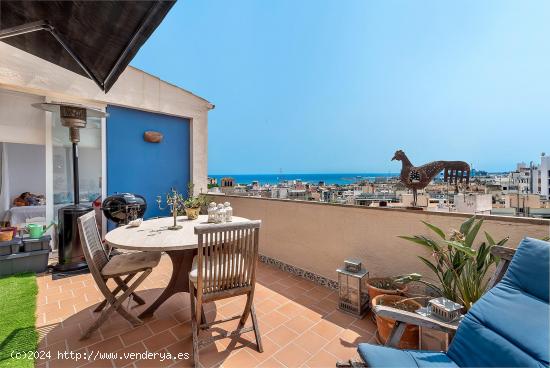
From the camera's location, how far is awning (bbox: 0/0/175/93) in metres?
1.66

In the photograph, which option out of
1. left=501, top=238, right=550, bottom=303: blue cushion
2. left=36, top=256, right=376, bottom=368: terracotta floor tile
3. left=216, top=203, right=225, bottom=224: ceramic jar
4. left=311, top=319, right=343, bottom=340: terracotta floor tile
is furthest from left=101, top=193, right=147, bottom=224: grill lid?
left=501, top=238, right=550, bottom=303: blue cushion

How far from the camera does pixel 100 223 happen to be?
435cm

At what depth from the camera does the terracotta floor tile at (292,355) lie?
184 cm

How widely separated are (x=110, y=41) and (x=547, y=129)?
759 cm

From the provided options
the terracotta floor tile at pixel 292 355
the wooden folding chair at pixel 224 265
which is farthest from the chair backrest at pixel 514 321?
the wooden folding chair at pixel 224 265

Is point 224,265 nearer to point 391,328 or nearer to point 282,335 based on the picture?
point 282,335

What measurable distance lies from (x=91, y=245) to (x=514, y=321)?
329cm

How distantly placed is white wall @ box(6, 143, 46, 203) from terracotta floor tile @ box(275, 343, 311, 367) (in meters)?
7.74

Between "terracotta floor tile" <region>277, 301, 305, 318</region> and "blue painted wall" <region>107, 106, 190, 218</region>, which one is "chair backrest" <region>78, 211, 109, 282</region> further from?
"blue painted wall" <region>107, 106, 190, 218</region>

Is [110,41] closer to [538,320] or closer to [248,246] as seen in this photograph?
[248,246]

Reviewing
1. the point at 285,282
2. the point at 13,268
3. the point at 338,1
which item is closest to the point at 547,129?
the point at 338,1

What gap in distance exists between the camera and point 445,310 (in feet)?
4.90

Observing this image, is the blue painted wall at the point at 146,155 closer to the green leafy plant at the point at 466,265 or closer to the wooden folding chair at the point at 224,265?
the wooden folding chair at the point at 224,265

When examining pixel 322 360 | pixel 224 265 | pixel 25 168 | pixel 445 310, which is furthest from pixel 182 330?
pixel 25 168
